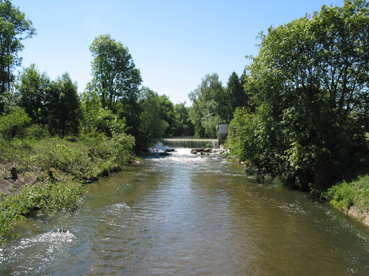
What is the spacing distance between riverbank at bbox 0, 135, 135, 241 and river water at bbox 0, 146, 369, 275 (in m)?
0.69

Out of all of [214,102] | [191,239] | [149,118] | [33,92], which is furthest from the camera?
[214,102]

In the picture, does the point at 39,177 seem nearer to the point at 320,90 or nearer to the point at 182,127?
the point at 320,90

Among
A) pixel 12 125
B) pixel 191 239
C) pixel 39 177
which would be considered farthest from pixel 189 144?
pixel 191 239

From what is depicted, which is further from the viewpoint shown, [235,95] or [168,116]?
[168,116]

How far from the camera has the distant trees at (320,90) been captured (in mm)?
12297

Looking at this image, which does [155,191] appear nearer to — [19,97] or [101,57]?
[19,97]

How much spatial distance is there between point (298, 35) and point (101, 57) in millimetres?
28712

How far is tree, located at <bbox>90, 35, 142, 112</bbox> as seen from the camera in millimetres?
35969

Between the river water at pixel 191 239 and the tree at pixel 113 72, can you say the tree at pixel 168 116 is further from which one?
the river water at pixel 191 239

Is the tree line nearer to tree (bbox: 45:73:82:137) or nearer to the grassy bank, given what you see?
tree (bbox: 45:73:82:137)

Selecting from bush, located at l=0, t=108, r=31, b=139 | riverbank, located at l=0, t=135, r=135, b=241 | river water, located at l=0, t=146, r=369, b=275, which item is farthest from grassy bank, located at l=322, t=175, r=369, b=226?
bush, located at l=0, t=108, r=31, b=139

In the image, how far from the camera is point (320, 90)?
13.8m

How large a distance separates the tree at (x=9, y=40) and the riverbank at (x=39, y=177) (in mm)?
14086

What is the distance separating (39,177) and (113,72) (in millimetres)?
27215
